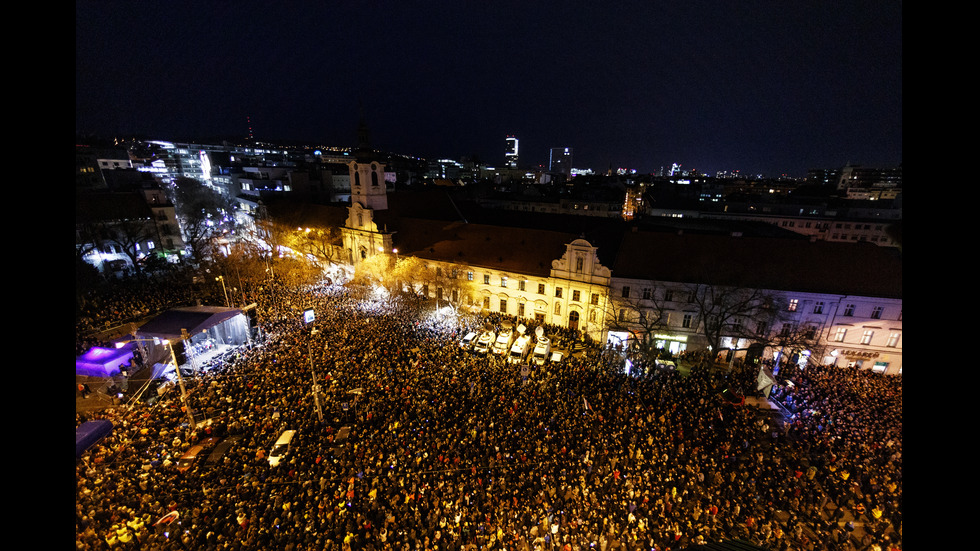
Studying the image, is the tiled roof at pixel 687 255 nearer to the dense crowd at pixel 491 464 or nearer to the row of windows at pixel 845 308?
the row of windows at pixel 845 308

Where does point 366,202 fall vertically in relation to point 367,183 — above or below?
below

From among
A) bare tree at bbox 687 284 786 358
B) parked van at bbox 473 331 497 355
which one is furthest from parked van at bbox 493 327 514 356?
bare tree at bbox 687 284 786 358

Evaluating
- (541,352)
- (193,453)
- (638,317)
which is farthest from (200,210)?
(638,317)

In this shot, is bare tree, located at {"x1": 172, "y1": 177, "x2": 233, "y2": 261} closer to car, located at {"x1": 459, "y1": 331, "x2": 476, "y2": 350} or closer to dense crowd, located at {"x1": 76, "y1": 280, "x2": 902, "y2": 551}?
dense crowd, located at {"x1": 76, "y1": 280, "x2": 902, "y2": 551}

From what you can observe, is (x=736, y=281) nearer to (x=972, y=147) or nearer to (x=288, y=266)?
(x=972, y=147)

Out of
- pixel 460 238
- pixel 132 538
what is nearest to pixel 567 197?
pixel 460 238

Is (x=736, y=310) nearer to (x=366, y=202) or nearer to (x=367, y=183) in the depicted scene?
(x=366, y=202)

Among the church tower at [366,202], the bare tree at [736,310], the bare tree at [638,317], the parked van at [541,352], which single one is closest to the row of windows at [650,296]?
the bare tree at [638,317]

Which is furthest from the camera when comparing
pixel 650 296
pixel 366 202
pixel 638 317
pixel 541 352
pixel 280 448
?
pixel 366 202

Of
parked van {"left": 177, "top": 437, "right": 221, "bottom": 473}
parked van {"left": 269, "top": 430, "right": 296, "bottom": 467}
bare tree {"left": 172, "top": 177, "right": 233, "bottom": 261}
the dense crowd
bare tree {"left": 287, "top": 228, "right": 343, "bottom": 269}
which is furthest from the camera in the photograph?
bare tree {"left": 172, "top": 177, "right": 233, "bottom": 261}
